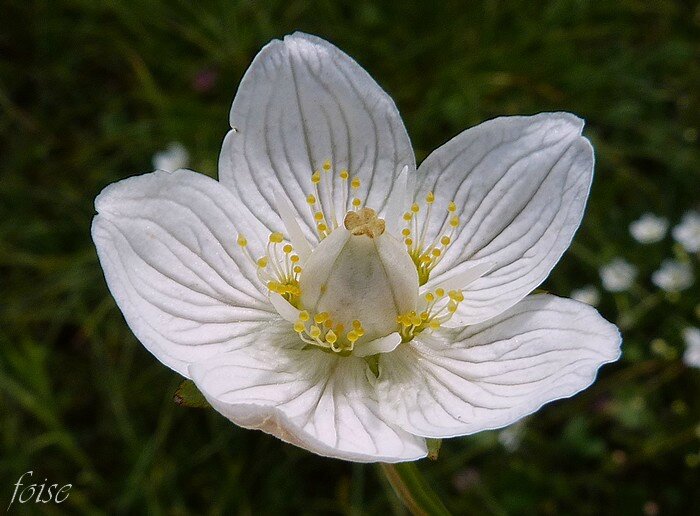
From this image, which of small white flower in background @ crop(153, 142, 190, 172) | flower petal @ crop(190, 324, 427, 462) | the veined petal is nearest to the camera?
flower petal @ crop(190, 324, 427, 462)

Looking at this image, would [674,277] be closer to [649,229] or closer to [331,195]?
[649,229]

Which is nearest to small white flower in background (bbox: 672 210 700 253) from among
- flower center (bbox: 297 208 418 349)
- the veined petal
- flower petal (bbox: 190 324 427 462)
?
the veined petal

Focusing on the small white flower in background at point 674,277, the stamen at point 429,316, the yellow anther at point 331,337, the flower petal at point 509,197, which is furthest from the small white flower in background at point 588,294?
the yellow anther at point 331,337

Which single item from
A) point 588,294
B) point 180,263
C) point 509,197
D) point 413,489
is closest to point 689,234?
point 588,294

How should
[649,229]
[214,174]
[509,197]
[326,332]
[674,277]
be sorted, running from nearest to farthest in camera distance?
[326,332]
[509,197]
[674,277]
[649,229]
[214,174]

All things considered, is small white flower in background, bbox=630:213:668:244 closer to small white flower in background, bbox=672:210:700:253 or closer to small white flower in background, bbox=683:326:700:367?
small white flower in background, bbox=672:210:700:253

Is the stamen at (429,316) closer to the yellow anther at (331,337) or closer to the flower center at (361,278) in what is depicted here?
the flower center at (361,278)
